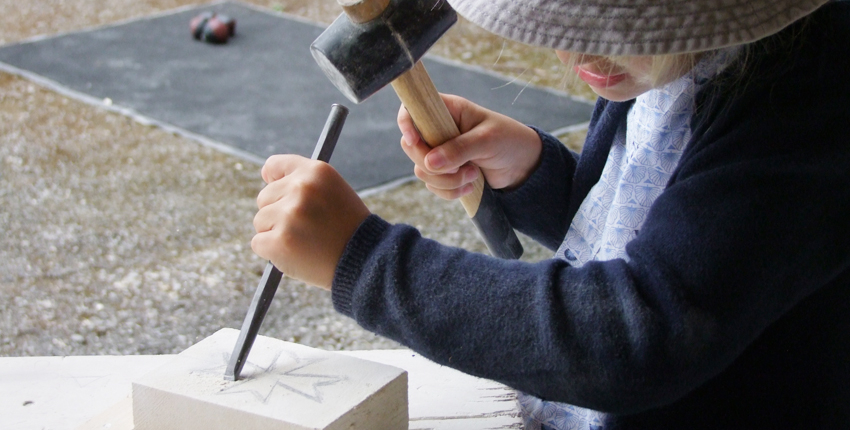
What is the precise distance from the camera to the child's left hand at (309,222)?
29.3 inches

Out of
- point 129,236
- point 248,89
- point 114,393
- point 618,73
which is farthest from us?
point 248,89

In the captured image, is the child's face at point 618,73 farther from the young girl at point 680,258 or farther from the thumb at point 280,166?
the thumb at point 280,166

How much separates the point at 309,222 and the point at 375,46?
181 mm

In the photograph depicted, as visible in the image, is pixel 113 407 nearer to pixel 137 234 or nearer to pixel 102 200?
pixel 137 234

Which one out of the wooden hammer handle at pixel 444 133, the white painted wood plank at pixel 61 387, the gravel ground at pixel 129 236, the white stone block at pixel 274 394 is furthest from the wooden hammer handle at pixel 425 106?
the gravel ground at pixel 129 236

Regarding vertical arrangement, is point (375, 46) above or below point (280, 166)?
above

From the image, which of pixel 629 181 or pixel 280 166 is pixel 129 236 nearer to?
pixel 280 166

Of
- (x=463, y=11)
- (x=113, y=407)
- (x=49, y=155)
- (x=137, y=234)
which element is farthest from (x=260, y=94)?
(x=463, y=11)

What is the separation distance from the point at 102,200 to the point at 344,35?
167 centimetres

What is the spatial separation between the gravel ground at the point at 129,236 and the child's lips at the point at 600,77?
1121 mm

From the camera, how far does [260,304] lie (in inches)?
31.6

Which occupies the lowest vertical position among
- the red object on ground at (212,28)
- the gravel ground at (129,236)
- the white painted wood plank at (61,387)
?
the red object on ground at (212,28)

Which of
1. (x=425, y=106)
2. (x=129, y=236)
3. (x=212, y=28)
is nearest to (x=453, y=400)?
(x=425, y=106)

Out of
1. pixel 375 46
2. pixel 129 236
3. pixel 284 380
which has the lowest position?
pixel 129 236
